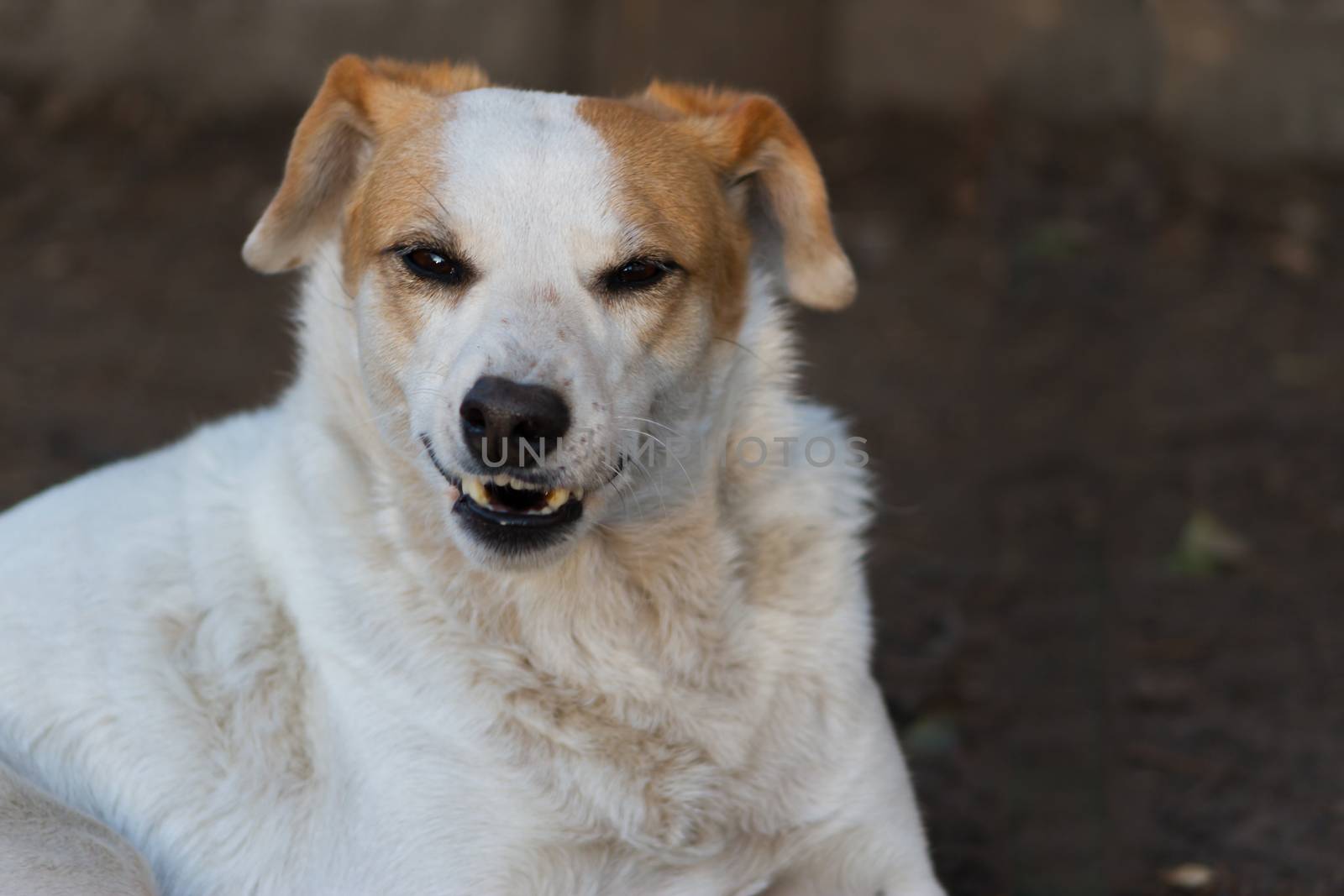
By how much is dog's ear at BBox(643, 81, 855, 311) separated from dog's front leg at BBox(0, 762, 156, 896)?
5.77 feet

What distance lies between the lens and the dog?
2826 millimetres

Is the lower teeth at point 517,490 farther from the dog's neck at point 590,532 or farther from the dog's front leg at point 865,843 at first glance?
the dog's front leg at point 865,843

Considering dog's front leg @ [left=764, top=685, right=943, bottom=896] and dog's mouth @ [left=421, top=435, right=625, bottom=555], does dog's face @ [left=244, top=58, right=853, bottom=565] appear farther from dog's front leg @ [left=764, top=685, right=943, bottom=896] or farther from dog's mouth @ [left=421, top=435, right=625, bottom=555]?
dog's front leg @ [left=764, top=685, right=943, bottom=896]

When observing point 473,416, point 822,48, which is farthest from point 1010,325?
point 473,416

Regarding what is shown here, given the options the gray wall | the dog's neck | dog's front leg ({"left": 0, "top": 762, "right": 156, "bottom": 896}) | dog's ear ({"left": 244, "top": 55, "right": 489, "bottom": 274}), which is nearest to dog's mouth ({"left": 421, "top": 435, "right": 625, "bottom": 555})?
the dog's neck

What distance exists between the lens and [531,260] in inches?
112

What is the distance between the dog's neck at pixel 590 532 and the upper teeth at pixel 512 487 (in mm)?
156

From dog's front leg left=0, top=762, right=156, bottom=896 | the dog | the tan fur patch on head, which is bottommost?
dog's front leg left=0, top=762, right=156, bottom=896

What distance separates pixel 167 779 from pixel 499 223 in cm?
124

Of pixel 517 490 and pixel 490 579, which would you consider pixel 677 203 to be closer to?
pixel 517 490

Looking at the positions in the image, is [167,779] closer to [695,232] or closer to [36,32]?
[695,232]

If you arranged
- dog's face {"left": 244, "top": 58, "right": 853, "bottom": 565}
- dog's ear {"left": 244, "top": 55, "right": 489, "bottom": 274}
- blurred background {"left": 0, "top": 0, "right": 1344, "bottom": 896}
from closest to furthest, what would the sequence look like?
dog's face {"left": 244, "top": 58, "right": 853, "bottom": 565} → dog's ear {"left": 244, "top": 55, "right": 489, "bottom": 274} → blurred background {"left": 0, "top": 0, "right": 1344, "bottom": 896}

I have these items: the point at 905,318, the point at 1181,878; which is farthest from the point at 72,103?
the point at 1181,878

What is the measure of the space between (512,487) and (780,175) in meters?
1.00
